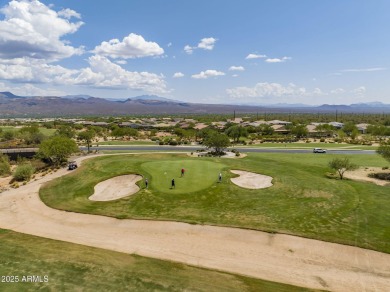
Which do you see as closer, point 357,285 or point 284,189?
point 357,285

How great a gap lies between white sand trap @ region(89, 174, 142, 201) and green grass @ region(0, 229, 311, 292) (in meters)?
14.4

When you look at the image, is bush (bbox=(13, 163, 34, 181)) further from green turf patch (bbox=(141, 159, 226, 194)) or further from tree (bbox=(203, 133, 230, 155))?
tree (bbox=(203, 133, 230, 155))

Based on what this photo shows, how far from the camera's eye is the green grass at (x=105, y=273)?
2058 cm

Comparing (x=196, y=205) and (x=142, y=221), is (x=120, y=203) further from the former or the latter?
(x=196, y=205)

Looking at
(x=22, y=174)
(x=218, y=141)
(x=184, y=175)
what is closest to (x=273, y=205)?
(x=184, y=175)

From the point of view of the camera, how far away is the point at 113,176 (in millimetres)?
48469

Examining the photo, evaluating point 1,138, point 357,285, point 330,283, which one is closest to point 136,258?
point 330,283

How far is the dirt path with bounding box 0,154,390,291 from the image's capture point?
23047 mm

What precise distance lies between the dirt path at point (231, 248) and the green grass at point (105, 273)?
4.77ft

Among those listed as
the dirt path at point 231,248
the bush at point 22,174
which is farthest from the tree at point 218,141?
the dirt path at point 231,248

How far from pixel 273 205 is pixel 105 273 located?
2195cm

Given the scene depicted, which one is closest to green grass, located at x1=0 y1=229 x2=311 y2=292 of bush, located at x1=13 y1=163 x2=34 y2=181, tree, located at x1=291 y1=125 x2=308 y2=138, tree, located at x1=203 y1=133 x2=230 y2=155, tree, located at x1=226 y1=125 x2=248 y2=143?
bush, located at x1=13 y1=163 x2=34 y2=181

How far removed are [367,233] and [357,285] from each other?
891 cm

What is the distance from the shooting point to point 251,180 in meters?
45.8
